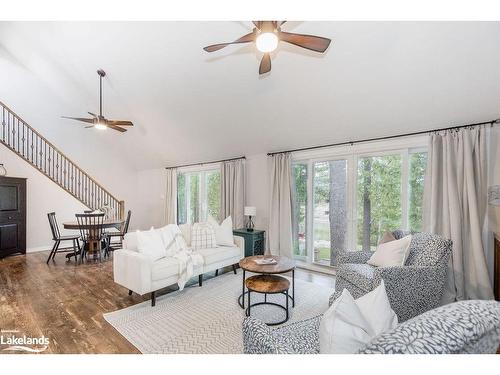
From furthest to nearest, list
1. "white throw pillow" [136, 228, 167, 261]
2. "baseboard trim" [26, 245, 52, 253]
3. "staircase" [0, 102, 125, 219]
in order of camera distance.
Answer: "staircase" [0, 102, 125, 219], "baseboard trim" [26, 245, 52, 253], "white throw pillow" [136, 228, 167, 261]

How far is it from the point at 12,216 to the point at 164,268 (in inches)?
165

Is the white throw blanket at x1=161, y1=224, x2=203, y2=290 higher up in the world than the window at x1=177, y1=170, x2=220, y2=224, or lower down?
lower down

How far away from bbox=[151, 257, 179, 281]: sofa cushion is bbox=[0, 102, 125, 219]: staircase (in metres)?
3.36

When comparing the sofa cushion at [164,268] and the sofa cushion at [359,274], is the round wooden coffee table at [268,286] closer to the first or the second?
the sofa cushion at [359,274]

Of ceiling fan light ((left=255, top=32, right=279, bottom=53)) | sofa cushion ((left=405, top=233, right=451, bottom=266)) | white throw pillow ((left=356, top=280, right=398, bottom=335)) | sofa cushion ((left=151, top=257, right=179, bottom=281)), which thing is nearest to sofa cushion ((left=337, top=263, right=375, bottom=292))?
sofa cushion ((left=405, top=233, right=451, bottom=266))

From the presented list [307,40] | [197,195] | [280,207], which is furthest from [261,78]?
[197,195]

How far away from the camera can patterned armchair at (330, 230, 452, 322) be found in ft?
7.16

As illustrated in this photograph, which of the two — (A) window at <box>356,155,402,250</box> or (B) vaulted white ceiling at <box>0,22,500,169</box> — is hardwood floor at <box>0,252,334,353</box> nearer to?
(A) window at <box>356,155,402,250</box>

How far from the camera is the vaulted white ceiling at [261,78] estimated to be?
2.44 metres

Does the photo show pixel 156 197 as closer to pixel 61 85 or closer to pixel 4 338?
pixel 61 85

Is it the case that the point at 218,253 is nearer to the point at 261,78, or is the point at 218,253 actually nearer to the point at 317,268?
the point at 317,268

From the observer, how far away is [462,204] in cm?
293

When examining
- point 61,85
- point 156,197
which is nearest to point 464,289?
point 156,197

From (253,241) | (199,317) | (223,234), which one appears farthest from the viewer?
(253,241)
